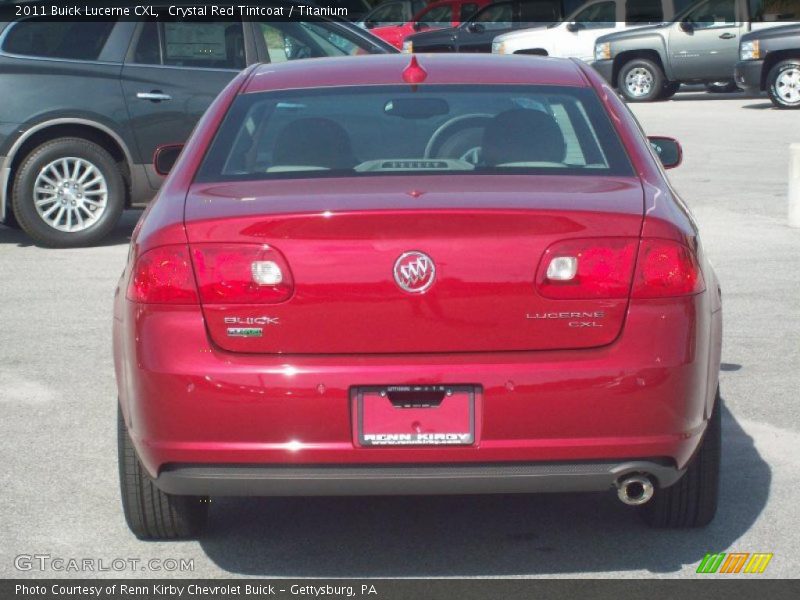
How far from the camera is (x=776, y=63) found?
24609 millimetres

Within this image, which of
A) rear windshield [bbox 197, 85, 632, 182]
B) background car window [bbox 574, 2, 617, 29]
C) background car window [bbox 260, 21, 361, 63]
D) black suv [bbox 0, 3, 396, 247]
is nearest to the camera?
rear windshield [bbox 197, 85, 632, 182]

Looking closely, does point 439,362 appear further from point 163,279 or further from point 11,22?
point 11,22

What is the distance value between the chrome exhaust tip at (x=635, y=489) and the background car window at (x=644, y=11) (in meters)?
25.9

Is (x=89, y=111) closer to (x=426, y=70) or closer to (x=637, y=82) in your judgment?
(x=426, y=70)

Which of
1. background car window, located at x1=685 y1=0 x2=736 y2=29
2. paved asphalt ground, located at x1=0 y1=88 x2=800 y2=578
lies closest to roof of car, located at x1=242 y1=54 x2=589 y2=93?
paved asphalt ground, located at x1=0 y1=88 x2=800 y2=578

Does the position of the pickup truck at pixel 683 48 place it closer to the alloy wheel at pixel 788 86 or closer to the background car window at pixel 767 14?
the background car window at pixel 767 14

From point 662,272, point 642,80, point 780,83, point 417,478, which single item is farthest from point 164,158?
point 642,80

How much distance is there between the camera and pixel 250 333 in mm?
4086

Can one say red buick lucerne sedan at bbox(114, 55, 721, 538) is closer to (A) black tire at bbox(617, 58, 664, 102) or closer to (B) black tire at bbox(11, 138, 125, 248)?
(B) black tire at bbox(11, 138, 125, 248)

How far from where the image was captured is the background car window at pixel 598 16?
30047 millimetres

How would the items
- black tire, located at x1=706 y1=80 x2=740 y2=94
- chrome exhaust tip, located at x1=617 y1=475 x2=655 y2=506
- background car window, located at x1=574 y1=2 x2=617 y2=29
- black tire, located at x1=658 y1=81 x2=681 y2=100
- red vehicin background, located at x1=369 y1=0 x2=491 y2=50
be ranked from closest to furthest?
chrome exhaust tip, located at x1=617 y1=475 x2=655 y2=506 → black tire, located at x1=658 y1=81 x2=681 y2=100 → black tire, located at x1=706 y1=80 x2=740 y2=94 → background car window, located at x1=574 y1=2 x2=617 y2=29 → red vehicin background, located at x1=369 y1=0 x2=491 y2=50

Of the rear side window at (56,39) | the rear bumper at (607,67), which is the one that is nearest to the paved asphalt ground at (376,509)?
the rear side window at (56,39)
